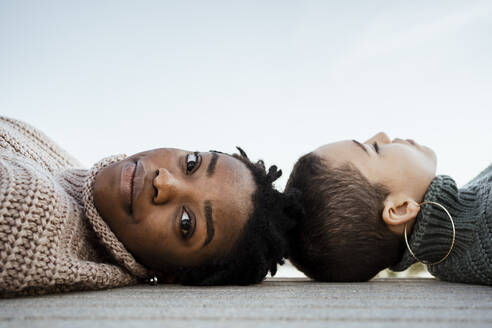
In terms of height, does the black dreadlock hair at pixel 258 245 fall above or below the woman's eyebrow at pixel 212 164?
below

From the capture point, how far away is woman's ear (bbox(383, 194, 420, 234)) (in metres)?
1.39

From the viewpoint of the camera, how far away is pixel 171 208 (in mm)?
1287

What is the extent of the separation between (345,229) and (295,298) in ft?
1.58

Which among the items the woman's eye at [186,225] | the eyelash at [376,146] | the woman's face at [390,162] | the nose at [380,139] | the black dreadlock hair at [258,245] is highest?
the nose at [380,139]

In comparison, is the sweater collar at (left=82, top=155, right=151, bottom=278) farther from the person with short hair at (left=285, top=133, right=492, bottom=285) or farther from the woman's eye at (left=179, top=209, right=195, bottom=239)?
the person with short hair at (left=285, top=133, right=492, bottom=285)

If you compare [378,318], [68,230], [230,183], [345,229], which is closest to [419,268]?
[345,229]

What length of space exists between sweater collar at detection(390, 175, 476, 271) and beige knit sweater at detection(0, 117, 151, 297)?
971 mm

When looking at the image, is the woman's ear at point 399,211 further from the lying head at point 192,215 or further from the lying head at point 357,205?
the lying head at point 192,215

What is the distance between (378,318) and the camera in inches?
29.2

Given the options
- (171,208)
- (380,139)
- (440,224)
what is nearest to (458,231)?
(440,224)

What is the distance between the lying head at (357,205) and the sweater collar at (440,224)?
0.12ft

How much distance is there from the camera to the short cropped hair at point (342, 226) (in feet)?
4.64

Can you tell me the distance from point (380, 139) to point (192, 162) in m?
0.79

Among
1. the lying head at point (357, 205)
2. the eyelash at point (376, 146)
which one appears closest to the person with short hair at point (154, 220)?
the lying head at point (357, 205)
